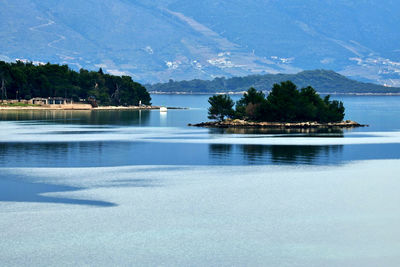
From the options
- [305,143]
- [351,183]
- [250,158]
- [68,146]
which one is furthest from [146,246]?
[305,143]

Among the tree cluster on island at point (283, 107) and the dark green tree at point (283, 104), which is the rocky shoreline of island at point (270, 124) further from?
the dark green tree at point (283, 104)

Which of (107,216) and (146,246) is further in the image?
(107,216)

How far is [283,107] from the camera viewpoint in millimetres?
145250

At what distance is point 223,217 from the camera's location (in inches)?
1625

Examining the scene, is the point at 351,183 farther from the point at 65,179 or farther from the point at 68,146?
the point at 68,146

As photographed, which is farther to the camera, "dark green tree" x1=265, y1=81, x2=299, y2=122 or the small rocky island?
the small rocky island

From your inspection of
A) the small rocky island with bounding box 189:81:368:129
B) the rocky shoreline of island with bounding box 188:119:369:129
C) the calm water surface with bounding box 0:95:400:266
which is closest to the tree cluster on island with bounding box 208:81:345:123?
the small rocky island with bounding box 189:81:368:129

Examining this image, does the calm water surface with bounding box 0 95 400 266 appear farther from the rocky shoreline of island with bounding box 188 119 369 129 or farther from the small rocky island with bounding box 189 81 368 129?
A: the small rocky island with bounding box 189 81 368 129

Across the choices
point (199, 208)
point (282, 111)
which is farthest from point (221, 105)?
point (199, 208)

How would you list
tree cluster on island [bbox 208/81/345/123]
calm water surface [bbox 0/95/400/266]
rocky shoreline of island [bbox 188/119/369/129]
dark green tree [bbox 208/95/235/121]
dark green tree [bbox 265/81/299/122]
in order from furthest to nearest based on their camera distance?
1. dark green tree [bbox 208/95/235/121]
2. tree cluster on island [bbox 208/81/345/123]
3. dark green tree [bbox 265/81/299/122]
4. rocky shoreline of island [bbox 188/119/369/129]
5. calm water surface [bbox 0/95/400/266]

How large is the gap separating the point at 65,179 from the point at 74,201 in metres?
11.1

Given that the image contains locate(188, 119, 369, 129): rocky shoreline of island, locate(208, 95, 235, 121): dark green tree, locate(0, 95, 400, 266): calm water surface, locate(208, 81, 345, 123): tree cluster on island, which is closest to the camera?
locate(0, 95, 400, 266): calm water surface

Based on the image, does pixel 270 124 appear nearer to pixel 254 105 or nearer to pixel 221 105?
pixel 254 105

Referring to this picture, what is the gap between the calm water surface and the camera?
3344 centimetres
